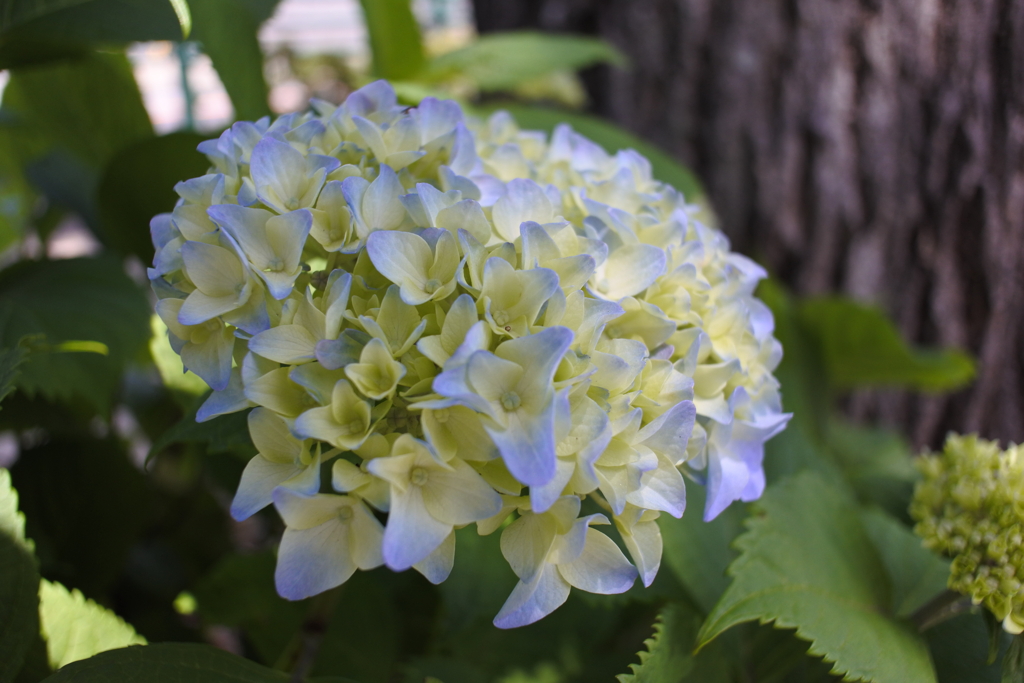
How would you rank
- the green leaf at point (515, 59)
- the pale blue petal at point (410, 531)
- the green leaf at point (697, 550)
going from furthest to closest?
1. the green leaf at point (515, 59)
2. the green leaf at point (697, 550)
3. the pale blue petal at point (410, 531)

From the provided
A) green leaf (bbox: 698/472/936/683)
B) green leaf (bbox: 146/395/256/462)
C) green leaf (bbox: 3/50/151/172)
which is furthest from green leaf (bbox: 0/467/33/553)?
green leaf (bbox: 3/50/151/172)

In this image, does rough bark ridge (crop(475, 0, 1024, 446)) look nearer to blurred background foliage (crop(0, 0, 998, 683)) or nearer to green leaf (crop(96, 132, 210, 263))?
blurred background foliage (crop(0, 0, 998, 683))

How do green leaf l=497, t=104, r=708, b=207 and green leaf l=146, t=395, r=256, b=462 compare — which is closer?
green leaf l=146, t=395, r=256, b=462

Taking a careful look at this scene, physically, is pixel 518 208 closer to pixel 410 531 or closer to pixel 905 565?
pixel 410 531

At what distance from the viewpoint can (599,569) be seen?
19.0 inches

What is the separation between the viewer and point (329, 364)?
448mm

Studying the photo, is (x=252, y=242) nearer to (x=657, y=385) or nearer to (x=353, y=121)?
(x=353, y=121)

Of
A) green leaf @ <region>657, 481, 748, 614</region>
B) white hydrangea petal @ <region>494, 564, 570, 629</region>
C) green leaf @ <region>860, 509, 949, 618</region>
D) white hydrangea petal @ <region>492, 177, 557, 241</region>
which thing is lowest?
green leaf @ <region>860, 509, 949, 618</region>

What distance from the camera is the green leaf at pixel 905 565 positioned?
77 centimetres

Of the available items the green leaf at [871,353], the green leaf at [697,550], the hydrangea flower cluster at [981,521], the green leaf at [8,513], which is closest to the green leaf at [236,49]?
the green leaf at [8,513]

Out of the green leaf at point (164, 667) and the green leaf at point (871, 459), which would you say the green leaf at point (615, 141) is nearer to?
the green leaf at point (871, 459)

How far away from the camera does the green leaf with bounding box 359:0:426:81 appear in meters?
1.26

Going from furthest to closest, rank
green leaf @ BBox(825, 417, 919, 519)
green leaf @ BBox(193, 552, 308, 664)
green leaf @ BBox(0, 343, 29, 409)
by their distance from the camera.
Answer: green leaf @ BBox(825, 417, 919, 519), green leaf @ BBox(193, 552, 308, 664), green leaf @ BBox(0, 343, 29, 409)

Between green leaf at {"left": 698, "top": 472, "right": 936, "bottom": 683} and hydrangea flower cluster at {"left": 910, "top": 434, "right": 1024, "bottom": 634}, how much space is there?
0.08 metres
